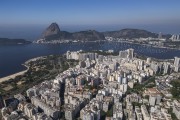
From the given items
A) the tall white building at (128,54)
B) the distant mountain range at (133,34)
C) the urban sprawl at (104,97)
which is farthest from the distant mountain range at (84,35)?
the urban sprawl at (104,97)

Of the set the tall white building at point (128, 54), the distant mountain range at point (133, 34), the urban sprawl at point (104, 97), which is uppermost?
the distant mountain range at point (133, 34)

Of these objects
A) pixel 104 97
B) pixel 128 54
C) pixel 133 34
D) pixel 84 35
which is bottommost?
pixel 104 97

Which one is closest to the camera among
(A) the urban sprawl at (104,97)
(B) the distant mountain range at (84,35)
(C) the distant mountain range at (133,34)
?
(A) the urban sprawl at (104,97)

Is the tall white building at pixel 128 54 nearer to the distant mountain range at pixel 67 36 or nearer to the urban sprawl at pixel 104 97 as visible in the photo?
the urban sprawl at pixel 104 97

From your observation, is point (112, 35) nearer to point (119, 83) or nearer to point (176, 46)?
point (176, 46)

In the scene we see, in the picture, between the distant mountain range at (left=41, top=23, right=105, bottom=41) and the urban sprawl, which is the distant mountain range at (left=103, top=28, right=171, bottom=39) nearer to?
the distant mountain range at (left=41, top=23, right=105, bottom=41)

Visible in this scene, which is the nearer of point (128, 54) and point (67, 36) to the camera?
point (128, 54)

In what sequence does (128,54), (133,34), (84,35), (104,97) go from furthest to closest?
(133,34)
(84,35)
(128,54)
(104,97)

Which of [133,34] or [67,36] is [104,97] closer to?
[67,36]

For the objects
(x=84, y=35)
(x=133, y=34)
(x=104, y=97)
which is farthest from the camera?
(x=133, y=34)

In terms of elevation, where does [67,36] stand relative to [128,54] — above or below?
above

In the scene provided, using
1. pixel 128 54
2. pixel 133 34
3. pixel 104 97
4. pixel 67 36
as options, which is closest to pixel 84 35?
pixel 67 36
